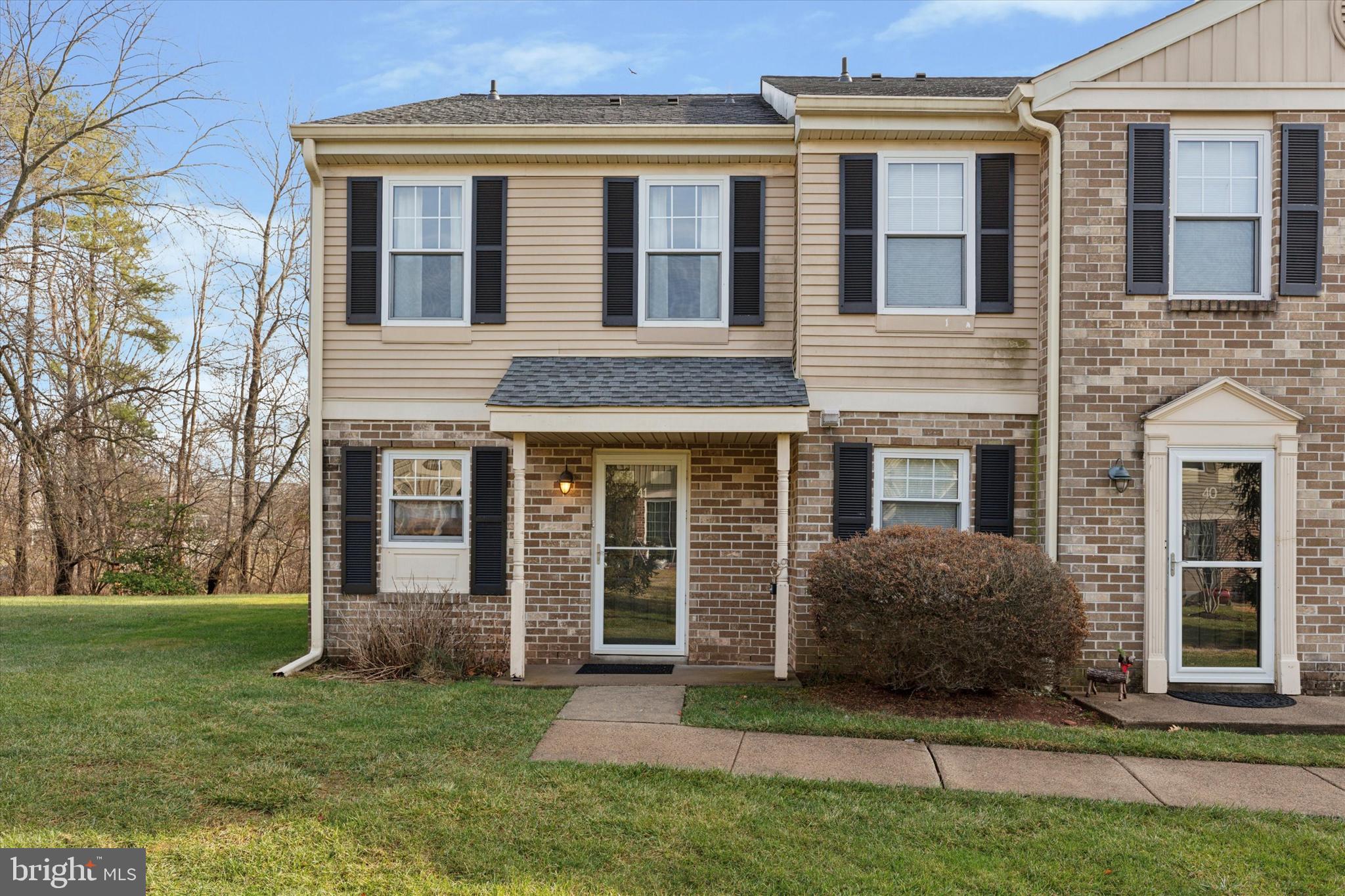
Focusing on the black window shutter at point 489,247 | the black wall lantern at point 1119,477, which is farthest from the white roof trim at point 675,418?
the black wall lantern at point 1119,477

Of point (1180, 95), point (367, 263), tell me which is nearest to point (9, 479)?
point (367, 263)

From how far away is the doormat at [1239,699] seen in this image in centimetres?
709

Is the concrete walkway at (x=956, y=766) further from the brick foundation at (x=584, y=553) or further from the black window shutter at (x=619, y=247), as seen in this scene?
the black window shutter at (x=619, y=247)

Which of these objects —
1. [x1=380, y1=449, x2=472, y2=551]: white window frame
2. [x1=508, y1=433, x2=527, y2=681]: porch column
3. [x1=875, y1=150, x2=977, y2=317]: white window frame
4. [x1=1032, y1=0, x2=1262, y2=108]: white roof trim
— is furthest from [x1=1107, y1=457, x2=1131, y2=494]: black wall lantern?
[x1=380, y1=449, x2=472, y2=551]: white window frame

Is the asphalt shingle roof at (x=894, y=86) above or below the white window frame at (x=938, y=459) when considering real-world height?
above

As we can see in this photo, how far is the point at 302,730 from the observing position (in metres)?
6.02

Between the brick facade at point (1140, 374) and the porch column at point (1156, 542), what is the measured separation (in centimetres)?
6

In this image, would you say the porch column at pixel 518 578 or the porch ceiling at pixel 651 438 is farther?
the porch ceiling at pixel 651 438

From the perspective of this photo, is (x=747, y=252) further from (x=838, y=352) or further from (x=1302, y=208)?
(x=1302, y=208)

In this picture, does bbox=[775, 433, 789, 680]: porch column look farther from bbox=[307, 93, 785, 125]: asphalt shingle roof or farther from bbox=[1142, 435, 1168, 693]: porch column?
bbox=[307, 93, 785, 125]: asphalt shingle roof

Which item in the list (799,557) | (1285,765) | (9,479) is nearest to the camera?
(1285,765)

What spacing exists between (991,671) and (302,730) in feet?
16.4

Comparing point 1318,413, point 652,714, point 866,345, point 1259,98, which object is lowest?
point 652,714

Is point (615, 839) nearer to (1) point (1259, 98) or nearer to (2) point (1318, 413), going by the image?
(2) point (1318, 413)
